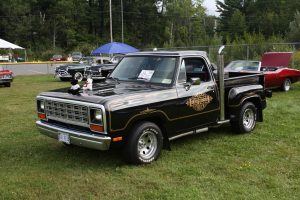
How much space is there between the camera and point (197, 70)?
23.4 feet

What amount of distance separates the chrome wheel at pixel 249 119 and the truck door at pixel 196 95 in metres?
1.06

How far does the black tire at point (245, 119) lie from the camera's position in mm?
7684

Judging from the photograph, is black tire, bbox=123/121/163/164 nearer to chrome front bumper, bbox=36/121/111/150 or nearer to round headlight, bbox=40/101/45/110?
chrome front bumper, bbox=36/121/111/150

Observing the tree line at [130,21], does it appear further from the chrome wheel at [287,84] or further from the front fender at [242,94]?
the front fender at [242,94]

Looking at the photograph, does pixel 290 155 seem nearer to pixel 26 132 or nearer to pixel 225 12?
pixel 26 132

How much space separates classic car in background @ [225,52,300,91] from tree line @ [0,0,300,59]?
55154mm

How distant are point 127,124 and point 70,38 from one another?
73.4 m

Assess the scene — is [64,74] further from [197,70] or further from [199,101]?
[199,101]

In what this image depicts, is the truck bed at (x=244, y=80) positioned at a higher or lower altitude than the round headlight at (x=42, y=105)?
higher

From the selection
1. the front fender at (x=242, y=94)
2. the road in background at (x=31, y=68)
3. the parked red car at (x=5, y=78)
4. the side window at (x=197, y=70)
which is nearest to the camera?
the side window at (x=197, y=70)

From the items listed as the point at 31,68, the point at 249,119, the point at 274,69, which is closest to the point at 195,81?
the point at 249,119

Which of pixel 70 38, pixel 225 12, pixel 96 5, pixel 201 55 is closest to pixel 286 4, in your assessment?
pixel 225 12

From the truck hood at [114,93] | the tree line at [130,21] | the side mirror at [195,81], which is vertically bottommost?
the truck hood at [114,93]

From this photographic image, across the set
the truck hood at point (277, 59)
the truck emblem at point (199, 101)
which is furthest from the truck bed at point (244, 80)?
the truck hood at point (277, 59)
